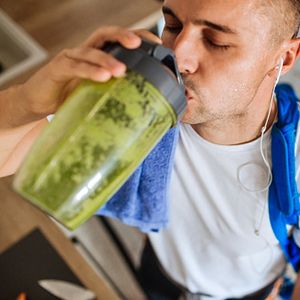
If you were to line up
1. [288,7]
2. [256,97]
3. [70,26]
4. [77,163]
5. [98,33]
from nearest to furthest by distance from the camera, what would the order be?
[77,163]
[98,33]
[288,7]
[256,97]
[70,26]

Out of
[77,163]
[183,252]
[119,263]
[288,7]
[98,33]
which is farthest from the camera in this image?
[119,263]

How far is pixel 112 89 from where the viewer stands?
21.5 inches

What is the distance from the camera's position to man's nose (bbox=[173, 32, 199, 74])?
77cm

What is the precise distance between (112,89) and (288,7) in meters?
0.43

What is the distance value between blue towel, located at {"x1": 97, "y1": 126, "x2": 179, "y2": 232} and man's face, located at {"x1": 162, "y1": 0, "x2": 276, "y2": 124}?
0.59 feet

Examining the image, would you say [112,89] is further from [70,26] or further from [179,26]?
[70,26]

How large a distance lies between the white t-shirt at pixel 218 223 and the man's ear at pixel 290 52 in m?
0.15

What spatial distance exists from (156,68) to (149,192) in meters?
0.57

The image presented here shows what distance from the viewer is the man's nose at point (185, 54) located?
774 millimetres

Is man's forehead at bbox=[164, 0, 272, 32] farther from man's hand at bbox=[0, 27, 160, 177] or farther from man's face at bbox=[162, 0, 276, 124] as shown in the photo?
man's hand at bbox=[0, 27, 160, 177]

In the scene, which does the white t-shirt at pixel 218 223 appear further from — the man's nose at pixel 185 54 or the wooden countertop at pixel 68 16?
the wooden countertop at pixel 68 16

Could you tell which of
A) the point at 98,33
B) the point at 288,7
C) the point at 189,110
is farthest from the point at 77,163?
the point at 288,7

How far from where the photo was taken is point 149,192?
1.09 metres

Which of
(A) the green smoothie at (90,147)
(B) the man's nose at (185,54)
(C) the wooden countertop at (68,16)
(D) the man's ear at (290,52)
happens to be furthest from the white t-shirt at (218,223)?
(C) the wooden countertop at (68,16)
